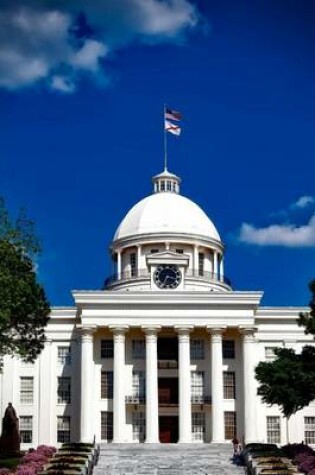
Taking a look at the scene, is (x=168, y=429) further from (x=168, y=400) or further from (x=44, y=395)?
(x=44, y=395)

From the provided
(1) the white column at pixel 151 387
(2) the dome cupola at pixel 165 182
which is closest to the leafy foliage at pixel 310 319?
(1) the white column at pixel 151 387

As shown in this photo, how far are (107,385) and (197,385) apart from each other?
6.84 m

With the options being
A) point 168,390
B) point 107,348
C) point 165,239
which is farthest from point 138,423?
point 165,239

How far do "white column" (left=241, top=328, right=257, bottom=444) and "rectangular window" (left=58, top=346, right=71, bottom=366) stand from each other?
46.5ft

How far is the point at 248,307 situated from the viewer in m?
73.5

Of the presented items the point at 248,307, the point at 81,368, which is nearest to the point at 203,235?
the point at 248,307

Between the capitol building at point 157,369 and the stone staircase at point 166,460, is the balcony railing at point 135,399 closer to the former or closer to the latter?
the capitol building at point 157,369

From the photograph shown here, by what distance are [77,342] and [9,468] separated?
26697 millimetres

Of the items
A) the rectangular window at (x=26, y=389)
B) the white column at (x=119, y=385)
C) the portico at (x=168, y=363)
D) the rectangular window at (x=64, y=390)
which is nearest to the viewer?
the white column at (x=119, y=385)

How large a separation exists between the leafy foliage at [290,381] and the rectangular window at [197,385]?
19.9 m

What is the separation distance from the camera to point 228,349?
75.1 metres

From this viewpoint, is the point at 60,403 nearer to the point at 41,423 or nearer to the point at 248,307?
the point at 41,423

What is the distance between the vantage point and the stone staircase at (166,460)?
52.4 m

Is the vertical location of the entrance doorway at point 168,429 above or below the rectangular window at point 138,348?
below
